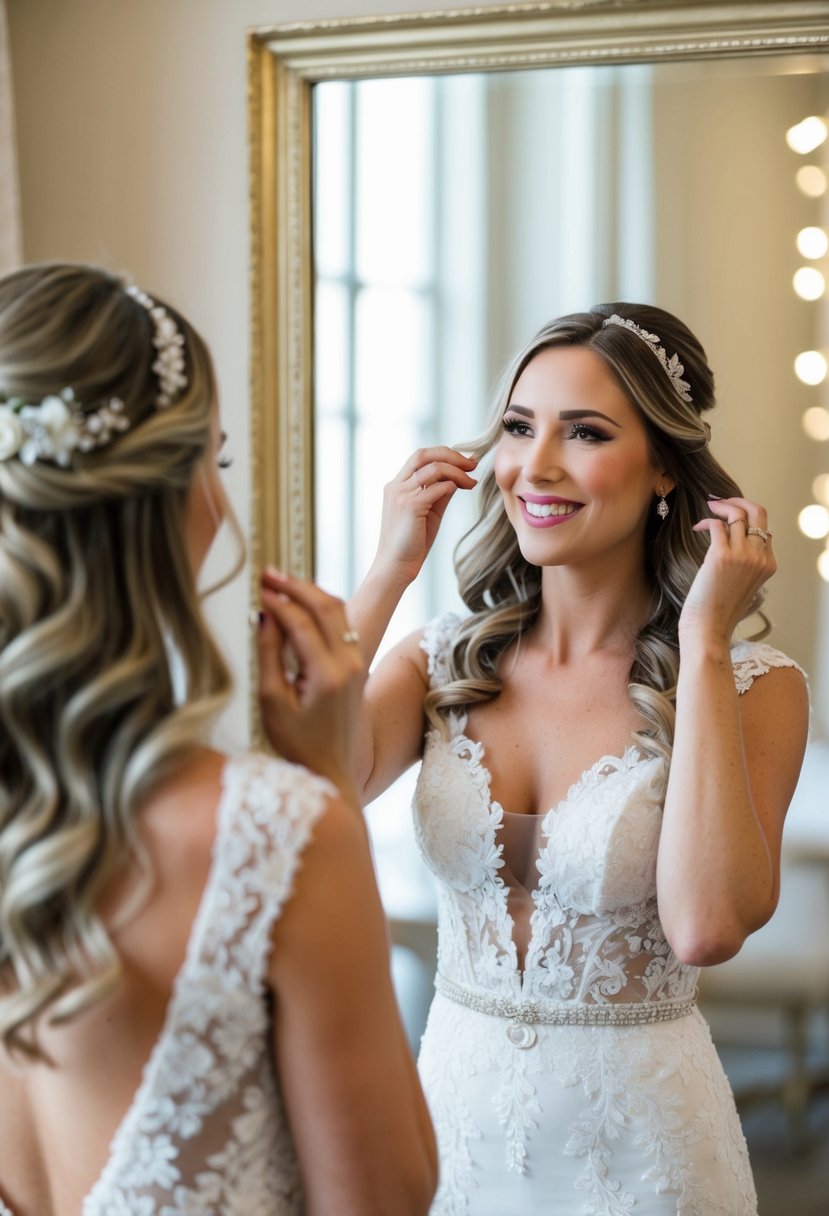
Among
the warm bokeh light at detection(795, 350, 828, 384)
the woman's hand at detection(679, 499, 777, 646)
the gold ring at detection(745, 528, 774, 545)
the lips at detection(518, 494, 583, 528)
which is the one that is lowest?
the woman's hand at detection(679, 499, 777, 646)

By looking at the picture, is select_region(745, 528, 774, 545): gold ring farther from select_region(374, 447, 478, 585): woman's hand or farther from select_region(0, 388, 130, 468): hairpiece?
select_region(0, 388, 130, 468): hairpiece

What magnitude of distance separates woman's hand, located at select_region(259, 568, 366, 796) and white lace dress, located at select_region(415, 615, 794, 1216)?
2.47ft

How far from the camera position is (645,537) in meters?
2.09

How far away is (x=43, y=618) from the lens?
97 cm

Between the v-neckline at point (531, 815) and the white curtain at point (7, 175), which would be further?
the white curtain at point (7, 175)

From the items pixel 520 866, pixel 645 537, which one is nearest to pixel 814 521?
pixel 645 537

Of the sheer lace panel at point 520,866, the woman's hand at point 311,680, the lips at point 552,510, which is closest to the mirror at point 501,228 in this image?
the lips at point 552,510

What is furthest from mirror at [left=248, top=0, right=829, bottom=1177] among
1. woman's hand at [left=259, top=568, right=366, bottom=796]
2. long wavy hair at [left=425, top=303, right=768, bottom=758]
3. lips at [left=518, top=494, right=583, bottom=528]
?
woman's hand at [left=259, top=568, right=366, bottom=796]

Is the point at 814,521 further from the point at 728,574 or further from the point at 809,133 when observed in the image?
the point at 809,133

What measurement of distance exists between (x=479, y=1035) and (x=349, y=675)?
932 mm

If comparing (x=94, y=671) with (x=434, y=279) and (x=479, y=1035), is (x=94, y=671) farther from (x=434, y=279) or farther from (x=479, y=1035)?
(x=434, y=279)

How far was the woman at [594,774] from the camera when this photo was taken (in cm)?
176

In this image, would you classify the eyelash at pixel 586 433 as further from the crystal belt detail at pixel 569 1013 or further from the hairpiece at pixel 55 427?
the hairpiece at pixel 55 427

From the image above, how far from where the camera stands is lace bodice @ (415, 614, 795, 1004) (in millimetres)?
1811
